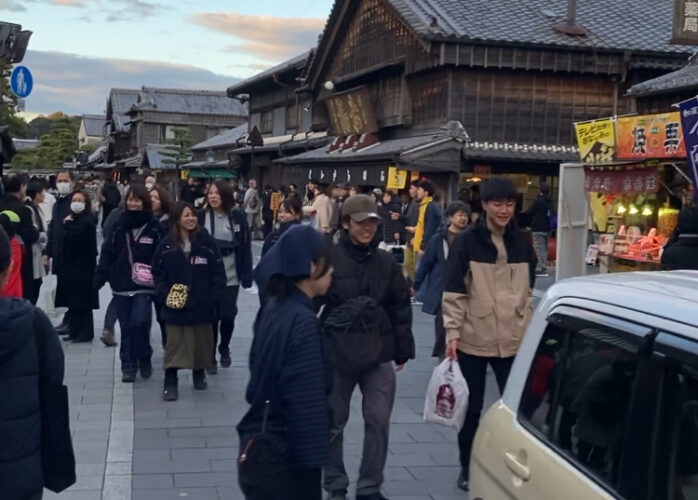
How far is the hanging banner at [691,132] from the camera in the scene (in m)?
7.50

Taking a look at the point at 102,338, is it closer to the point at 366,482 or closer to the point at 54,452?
the point at 366,482

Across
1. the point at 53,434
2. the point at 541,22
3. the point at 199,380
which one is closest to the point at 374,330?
the point at 53,434

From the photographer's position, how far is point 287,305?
12.0ft

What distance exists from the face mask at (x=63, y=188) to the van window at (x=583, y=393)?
844 cm

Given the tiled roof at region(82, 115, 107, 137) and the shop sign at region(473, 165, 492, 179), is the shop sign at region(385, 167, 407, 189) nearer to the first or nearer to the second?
the shop sign at region(473, 165, 492, 179)

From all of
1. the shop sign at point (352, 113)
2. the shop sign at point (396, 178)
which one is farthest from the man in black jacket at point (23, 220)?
the shop sign at point (352, 113)

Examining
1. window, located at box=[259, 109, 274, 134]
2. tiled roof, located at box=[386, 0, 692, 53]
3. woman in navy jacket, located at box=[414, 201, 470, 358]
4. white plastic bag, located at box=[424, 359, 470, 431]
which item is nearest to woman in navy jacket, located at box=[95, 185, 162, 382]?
woman in navy jacket, located at box=[414, 201, 470, 358]

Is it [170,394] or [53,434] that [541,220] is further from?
[53,434]

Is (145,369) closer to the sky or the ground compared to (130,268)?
closer to the ground

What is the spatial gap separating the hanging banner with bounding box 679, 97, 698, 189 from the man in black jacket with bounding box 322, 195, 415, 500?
3.25 m

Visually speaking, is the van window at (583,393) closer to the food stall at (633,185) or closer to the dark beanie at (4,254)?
the dark beanie at (4,254)

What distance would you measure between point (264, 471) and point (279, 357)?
430 mm

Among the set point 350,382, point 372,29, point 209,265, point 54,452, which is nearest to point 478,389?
point 350,382

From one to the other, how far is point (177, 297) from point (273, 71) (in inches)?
1126
